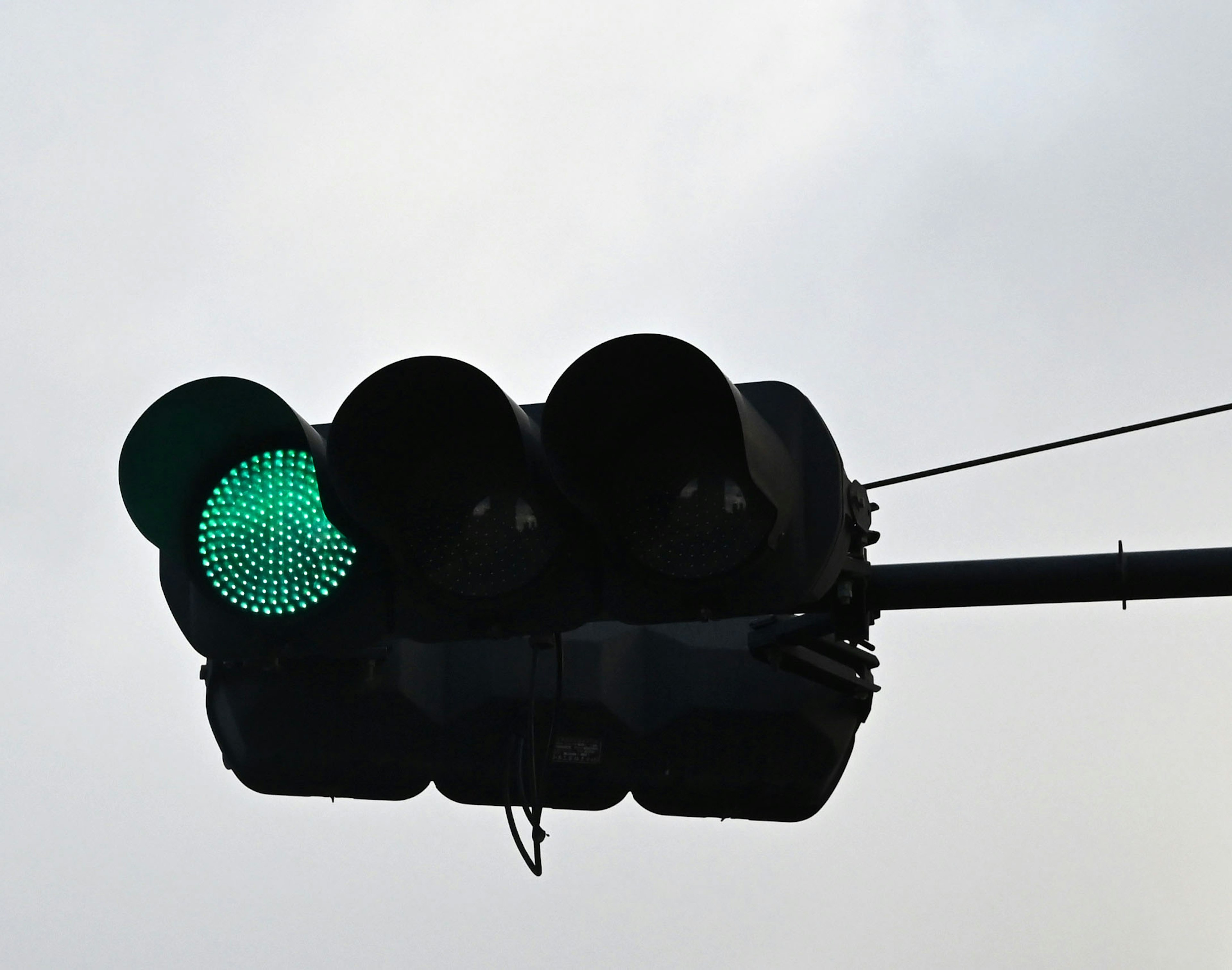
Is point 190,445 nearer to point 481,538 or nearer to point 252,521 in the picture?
point 252,521

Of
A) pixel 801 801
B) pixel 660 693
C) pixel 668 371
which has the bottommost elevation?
pixel 801 801

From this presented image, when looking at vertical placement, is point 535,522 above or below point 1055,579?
above

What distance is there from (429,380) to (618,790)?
1251 mm

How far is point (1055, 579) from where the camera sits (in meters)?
2.66

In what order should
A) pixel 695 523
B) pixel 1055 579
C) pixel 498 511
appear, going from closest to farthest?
1. pixel 695 523
2. pixel 498 511
3. pixel 1055 579

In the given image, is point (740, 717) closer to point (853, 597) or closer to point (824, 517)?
point (853, 597)

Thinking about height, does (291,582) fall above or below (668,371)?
below

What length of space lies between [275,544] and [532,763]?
27.1 inches

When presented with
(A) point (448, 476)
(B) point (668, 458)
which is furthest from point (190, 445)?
(B) point (668, 458)

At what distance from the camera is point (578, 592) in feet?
8.37

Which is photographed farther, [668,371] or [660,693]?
[660,693]

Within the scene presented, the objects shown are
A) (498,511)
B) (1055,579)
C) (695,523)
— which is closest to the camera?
(695,523)

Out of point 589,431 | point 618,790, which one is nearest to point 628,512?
point 589,431

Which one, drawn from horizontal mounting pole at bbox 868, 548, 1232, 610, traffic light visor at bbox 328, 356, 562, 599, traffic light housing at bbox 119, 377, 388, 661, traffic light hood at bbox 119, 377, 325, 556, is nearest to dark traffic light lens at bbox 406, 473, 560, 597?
traffic light visor at bbox 328, 356, 562, 599
